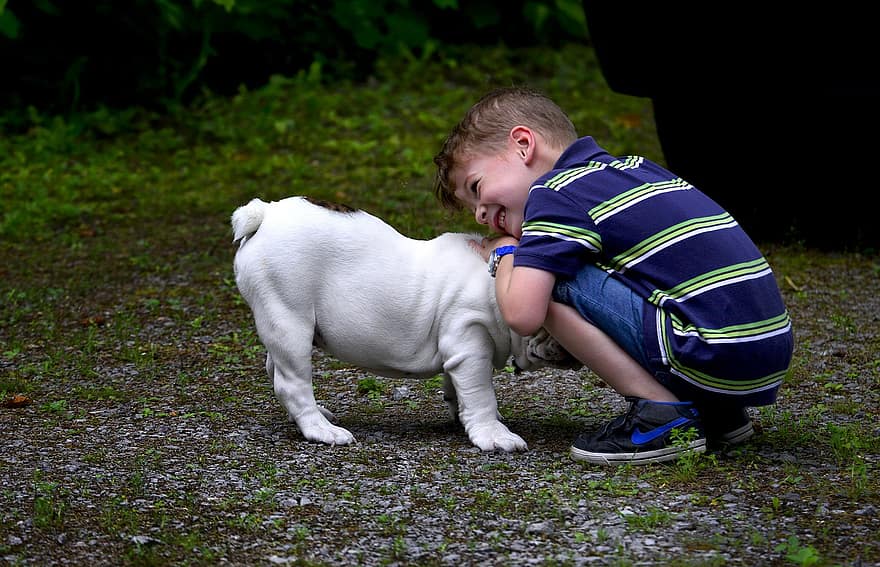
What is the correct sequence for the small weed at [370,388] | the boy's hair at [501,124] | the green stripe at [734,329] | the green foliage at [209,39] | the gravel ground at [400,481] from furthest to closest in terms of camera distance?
the green foliage at [209,39], the small weed at [370,388], the boy's hair at [501,124], the green stripe at [734,329], the gravel ground at [400,481]

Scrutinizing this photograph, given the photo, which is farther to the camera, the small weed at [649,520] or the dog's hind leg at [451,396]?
the dog's hind leg at [451,396]

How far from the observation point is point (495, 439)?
10.2 feet

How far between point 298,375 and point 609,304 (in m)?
0.87

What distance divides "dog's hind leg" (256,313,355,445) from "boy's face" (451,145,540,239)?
0.57 m

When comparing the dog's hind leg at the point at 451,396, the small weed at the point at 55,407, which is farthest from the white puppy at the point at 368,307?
the small weed at the point at 55,407

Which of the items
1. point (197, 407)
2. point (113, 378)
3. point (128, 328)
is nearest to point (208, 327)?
point (128, 328)

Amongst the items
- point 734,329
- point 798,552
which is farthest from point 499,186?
point 798,552

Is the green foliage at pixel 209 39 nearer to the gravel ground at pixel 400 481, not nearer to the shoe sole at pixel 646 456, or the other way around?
the gravel ground at pixel 400 481

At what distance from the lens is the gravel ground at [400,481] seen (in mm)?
2434

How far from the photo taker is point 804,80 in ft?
17.2

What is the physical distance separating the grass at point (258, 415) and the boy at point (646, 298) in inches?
5.6

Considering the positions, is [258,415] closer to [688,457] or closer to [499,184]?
[499,184]

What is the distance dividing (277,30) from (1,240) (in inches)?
140

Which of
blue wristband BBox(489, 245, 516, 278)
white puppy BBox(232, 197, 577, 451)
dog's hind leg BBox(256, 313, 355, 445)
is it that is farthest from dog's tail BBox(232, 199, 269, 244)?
blue wristband BBox(489, 245, 516, 278)
